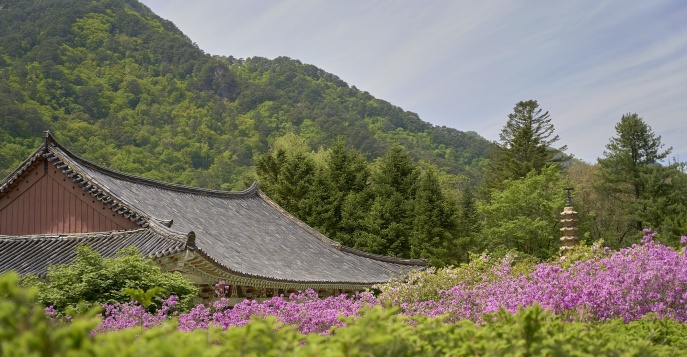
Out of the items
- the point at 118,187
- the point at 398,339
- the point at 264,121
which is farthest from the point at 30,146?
the point at 398,339

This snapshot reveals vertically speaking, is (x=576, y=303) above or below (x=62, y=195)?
below

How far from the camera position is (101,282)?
12391 millimetres

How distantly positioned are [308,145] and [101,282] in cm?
7290

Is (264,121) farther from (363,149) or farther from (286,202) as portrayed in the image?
(286,202)

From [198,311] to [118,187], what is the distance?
1063 cm

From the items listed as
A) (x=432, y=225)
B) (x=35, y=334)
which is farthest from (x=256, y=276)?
(x=432, y=225)

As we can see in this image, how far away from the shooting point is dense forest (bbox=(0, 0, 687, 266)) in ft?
124

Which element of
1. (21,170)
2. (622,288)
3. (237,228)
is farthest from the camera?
(237,228)

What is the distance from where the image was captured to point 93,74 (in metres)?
86.1

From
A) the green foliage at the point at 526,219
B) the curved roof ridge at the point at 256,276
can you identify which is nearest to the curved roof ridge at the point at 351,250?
the curved roof ridge at the point at 256,276

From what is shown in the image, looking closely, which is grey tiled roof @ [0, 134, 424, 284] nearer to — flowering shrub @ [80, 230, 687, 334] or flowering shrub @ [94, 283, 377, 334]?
flowering shrub @ [94, 283, 377, 334]

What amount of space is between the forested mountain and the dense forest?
227mm

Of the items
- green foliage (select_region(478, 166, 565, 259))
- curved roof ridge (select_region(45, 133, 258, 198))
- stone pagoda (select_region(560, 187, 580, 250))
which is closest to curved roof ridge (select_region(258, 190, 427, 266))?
curved roof ridge (select_region(45, 133, 258, 198))

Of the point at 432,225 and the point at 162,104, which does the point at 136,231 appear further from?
the point at 162,104
